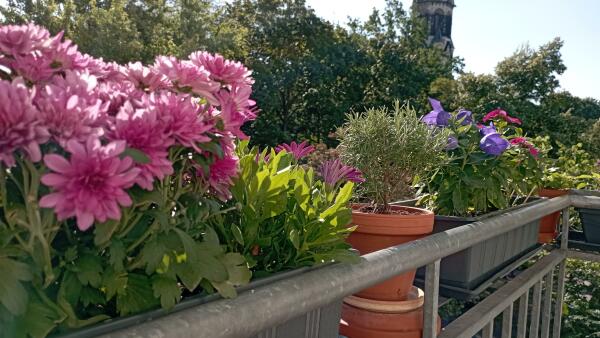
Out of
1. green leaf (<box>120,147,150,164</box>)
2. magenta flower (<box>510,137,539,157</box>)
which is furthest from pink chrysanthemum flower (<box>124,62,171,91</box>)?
magenta flower (<box>510,137,539,157</box>)

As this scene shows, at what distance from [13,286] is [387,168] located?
117 centimetres

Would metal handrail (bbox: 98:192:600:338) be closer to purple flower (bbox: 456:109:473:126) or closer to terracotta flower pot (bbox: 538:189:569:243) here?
purple flower (bbox: 456:109:473:126)

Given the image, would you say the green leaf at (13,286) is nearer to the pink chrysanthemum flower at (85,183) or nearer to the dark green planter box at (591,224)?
the pink chrysanthemum flower at (85,183)

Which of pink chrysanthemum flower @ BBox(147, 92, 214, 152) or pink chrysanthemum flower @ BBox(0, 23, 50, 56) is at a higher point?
pink chrysanthemum flower @ BBox(0, 23, 50, 56)

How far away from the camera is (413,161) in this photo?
1.54 meters

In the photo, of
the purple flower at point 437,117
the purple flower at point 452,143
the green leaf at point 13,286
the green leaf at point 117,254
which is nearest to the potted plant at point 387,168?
the purple flower at point 452,143

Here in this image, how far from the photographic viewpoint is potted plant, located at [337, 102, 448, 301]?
1.42m

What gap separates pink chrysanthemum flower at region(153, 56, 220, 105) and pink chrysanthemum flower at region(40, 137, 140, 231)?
0.25 meters

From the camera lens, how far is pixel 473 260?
1642 mm

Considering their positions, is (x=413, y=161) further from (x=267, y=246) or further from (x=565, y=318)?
(x=565, y=318)

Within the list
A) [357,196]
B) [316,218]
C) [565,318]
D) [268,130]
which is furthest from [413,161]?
[268,130]

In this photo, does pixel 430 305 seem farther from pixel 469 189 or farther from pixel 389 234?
pixel 469 189

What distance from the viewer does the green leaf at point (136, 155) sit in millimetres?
608

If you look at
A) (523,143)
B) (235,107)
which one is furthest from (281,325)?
(523,143)
